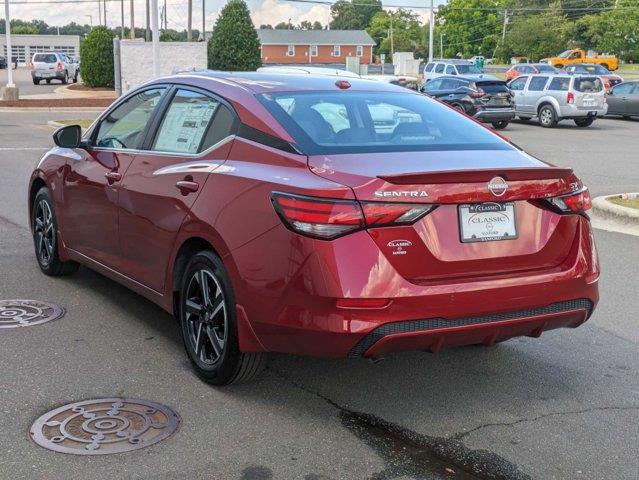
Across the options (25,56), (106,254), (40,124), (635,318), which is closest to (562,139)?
(40,124)

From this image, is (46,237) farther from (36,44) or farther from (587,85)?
(36,44)

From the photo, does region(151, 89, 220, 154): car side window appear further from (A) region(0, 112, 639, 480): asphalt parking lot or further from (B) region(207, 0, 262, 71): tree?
(B) region(207, 0, 262, 71): tree

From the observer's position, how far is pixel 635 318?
6.23 m

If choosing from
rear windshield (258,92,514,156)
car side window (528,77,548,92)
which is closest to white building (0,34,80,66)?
car side window (528,77,548,92)

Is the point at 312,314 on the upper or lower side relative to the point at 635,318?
upper

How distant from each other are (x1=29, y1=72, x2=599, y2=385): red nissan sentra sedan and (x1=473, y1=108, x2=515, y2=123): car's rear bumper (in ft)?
70.0

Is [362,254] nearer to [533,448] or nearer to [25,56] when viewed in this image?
[533,448]

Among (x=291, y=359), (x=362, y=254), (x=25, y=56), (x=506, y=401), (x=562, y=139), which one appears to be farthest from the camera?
(x=25, y=56)

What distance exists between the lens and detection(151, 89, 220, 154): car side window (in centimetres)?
502

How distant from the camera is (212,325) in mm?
4703

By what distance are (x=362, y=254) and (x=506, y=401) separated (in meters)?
1.35

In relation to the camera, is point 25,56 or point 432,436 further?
point 25,56

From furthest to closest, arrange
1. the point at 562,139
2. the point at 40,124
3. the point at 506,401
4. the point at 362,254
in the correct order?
the point at 40,124, the point at 562,139, the point at 506,401, the point at 362,254

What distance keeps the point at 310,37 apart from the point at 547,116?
89.1m
